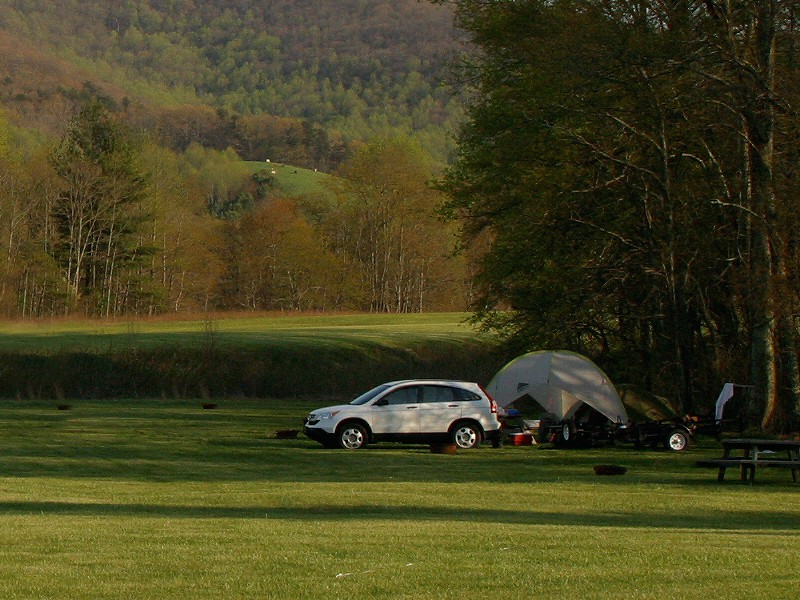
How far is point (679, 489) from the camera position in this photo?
2128 cm

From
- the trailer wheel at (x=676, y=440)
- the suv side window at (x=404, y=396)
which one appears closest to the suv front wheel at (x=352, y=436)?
the suv side window at (x=404, y=396)

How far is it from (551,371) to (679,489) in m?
12.1

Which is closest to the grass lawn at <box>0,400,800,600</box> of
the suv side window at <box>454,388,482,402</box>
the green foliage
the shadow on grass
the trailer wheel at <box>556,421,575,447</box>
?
the shadow on grass

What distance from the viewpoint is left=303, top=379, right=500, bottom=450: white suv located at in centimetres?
2986

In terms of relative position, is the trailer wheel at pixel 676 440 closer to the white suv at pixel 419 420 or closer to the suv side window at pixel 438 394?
the white suv at pixel 419 420

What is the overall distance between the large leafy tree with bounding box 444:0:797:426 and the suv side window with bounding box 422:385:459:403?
7954mm

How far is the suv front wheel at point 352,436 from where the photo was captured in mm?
29734

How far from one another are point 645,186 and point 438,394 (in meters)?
9.83

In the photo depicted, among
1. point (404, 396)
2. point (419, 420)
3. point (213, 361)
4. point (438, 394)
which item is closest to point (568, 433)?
point (438, 394)

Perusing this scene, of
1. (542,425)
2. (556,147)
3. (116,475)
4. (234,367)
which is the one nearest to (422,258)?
(234,367)

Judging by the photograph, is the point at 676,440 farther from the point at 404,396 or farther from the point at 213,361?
the point at 213,361

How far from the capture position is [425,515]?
17.1 m

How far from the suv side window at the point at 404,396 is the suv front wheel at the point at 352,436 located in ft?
3.17

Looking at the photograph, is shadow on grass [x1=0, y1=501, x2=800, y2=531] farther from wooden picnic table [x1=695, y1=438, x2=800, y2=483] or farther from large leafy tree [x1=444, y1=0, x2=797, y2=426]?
large leafy tree [x1=444, y1=0, x2=797, y2=426]
